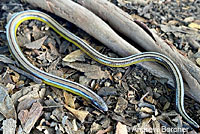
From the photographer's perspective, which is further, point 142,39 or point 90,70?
point 142,39

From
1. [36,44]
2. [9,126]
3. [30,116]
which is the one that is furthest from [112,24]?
[9,126]

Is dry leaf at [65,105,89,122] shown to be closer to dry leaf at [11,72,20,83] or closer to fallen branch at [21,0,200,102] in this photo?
dry leaf at [11,72,20,83]

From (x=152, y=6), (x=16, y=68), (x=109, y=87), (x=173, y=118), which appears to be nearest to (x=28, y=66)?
(x=16, y=68)

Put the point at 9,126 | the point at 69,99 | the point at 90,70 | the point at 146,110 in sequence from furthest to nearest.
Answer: the point at 90,70 < the point at 69,99 < the point at 146,110 < the point at 9,126

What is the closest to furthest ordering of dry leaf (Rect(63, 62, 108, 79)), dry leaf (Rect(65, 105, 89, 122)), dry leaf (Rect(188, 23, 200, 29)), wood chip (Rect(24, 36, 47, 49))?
dry leaf (Rect(65, 105, 89, 122))
dry leaf (Rect(63, 62, 108, 79))
wood chip (Rect(24, 36, 47, 49))
dry leaf (Rect(188, 23, 200, 29))

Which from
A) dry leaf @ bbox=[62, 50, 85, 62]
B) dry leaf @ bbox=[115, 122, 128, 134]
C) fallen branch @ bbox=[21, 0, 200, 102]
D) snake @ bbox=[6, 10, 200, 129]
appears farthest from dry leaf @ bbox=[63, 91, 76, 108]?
fallen branch @ bbox=[21, 0, 200, 102]

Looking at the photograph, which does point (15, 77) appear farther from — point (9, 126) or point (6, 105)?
point (9, 126)
